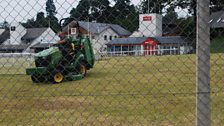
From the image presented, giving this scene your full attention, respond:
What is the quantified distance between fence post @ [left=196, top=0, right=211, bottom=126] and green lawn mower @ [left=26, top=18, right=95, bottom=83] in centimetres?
769

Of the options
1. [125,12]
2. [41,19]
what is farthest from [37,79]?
[125,12]

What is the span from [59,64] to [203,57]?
866 cm

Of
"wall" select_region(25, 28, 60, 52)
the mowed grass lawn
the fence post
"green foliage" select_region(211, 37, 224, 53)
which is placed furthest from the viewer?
the mowed grass lawn

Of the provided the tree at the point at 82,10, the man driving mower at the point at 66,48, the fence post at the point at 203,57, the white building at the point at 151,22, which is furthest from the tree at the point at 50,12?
the man driving mower at the point at 66,48

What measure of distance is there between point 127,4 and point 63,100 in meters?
4.46

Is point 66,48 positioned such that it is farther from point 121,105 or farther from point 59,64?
point 121,105

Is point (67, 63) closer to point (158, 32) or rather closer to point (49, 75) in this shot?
point (49, 75)

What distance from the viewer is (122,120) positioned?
542 centimetres

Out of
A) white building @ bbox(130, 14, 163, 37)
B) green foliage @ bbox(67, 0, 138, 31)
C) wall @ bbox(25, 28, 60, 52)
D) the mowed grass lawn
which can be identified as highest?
green foliage @ bbox(67, 0, 138, 31)

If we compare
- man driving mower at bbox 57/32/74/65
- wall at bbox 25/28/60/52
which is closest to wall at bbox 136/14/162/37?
wall at bbox 25/28/60/52

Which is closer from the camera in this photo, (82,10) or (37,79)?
(82,10)

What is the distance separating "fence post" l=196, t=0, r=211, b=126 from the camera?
266 centimetres

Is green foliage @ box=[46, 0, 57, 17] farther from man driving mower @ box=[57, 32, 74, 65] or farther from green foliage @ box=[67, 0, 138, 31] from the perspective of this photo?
man driving mower @ box=[57, 32, 74, 65]

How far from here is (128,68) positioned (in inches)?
510
